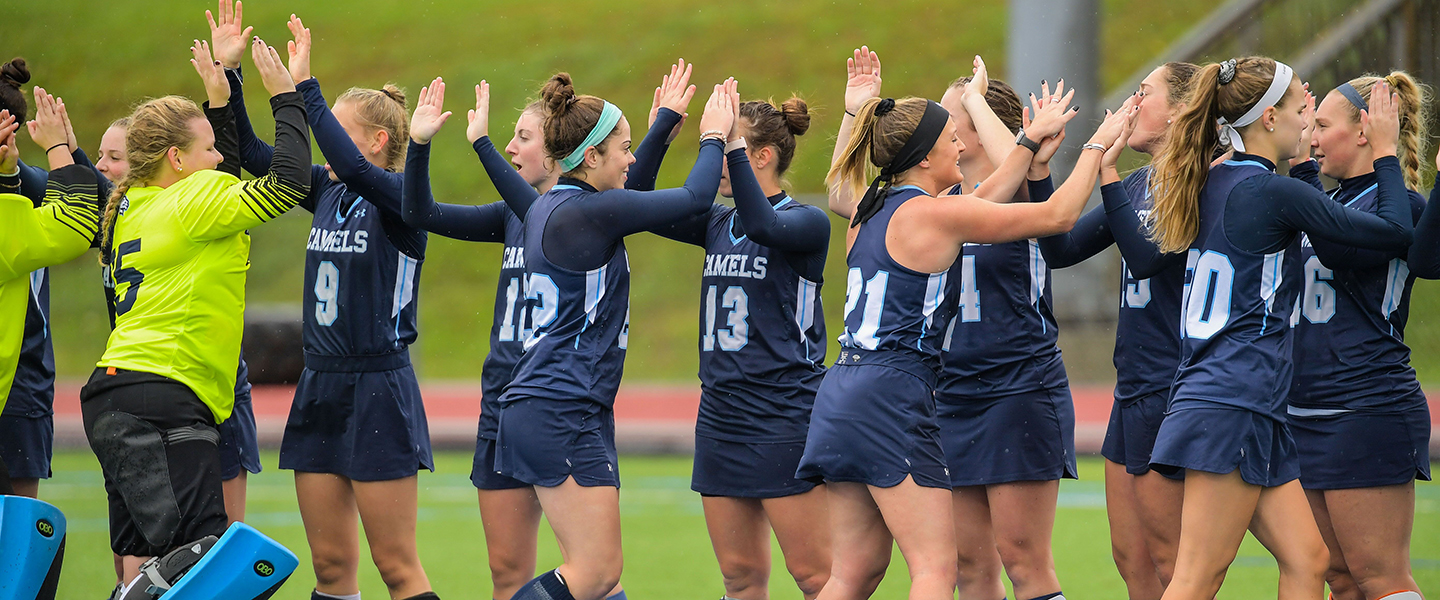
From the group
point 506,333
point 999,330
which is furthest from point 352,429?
point 999,330

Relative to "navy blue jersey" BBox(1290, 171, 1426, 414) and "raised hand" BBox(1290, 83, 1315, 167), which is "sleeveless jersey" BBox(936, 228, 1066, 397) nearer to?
"navy blue jersey" BBox(1290, 171, 1426, 414)

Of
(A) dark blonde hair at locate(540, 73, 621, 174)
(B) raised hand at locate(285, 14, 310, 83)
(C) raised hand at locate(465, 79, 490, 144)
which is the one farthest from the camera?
(C) raised hand at locate(465, 79, 490, 144)

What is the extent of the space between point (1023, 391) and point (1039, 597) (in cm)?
69

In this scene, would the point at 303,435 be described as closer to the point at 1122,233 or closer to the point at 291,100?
the point at 291,100

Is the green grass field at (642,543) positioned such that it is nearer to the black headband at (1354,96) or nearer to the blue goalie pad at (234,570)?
the blue goalie pad at (234,570)

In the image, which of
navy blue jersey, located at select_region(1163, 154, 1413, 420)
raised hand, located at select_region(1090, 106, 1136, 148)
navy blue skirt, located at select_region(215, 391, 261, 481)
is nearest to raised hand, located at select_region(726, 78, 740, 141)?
raised hand, located at select_region(1090, 106, 1136, 148)

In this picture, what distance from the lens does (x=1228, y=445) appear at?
3604 millimetres

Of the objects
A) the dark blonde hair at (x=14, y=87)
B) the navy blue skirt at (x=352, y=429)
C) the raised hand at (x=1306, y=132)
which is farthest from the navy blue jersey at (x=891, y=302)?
the dark blonde hair at (x=14, y=87)

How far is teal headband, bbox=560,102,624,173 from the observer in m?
4.20

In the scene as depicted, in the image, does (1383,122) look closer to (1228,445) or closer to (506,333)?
(1228,445)

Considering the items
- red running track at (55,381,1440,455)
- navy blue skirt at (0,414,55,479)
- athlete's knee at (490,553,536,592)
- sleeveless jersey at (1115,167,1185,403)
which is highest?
sleeveless jersey at (1115,167,1185,403)

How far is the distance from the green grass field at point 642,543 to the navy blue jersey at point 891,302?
2.64m

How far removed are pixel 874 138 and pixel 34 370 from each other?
3.51 m

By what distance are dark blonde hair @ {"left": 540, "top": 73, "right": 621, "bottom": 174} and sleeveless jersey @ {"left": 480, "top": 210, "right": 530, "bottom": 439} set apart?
0.63 meters
